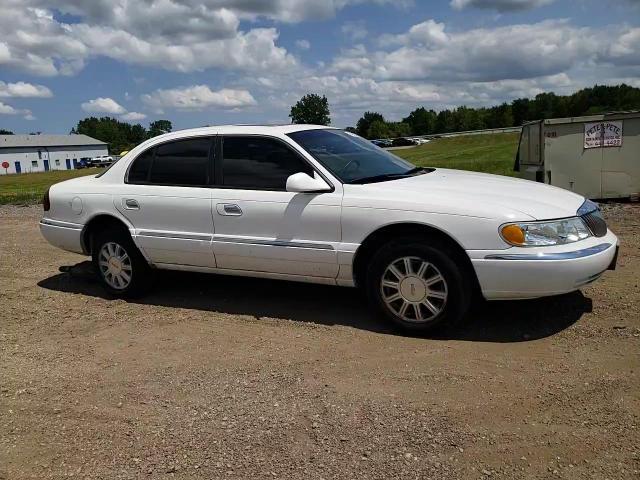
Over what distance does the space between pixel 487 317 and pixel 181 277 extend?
11.3 ft

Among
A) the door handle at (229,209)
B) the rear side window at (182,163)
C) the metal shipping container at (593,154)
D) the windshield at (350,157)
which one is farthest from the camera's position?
the metal shipping container at (593,154)

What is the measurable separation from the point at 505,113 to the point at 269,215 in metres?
125

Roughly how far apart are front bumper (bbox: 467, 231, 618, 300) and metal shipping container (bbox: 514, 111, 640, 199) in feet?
24.0

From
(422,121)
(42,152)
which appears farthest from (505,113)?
(42,152)

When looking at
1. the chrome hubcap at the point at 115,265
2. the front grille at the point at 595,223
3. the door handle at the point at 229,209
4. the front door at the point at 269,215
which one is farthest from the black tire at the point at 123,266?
the front grille at the point at 595,223

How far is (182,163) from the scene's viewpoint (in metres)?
5.57

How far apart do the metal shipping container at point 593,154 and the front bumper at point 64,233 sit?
27.6 feet

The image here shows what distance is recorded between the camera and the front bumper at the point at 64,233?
609 cm

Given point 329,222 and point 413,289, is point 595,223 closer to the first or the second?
point 413,289

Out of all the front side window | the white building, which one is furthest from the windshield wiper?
the white building

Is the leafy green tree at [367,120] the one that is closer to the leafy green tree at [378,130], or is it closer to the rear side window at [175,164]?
the leafy green tree at [378,130]

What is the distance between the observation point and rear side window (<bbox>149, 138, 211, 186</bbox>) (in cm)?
544

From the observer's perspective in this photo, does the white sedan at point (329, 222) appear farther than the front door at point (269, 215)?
No

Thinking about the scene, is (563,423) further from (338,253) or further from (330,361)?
(338,253)
